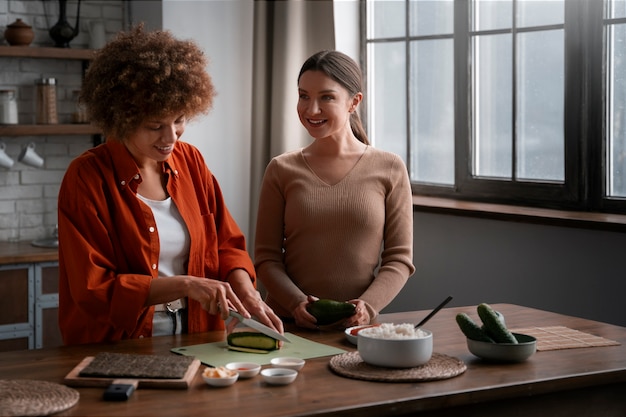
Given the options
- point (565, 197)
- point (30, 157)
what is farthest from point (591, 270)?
point (30, 157)

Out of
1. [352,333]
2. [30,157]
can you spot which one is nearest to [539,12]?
[352,333]

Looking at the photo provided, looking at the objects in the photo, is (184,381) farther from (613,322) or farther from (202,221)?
(613,322)

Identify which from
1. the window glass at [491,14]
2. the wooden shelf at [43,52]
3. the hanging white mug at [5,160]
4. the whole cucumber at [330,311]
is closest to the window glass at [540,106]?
the window glass at [491,14]

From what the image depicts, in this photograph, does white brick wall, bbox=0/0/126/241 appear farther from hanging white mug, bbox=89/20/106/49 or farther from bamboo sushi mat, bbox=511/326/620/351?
bamboo sushi mat, bbox=511/326/620/351

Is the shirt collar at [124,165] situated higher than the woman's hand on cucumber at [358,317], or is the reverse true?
the shirt collar at [124,165]

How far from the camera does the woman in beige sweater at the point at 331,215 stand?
2754 millimetres

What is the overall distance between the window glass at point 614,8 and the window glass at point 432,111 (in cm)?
88

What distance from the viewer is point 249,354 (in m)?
2.17

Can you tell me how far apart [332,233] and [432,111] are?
73.3 inches

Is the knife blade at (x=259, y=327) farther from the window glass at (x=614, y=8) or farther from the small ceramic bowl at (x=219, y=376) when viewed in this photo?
the window glass at (x=614, y=8)

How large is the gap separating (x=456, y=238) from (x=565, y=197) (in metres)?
0.51

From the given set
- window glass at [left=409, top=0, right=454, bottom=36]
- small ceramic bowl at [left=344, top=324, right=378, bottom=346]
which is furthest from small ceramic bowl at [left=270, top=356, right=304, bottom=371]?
window glass at [left=409, top=0, right=454, bottom=36]

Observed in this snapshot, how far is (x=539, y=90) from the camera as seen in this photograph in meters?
3.91

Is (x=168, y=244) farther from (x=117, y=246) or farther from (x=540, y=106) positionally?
(x=540, y=106)
